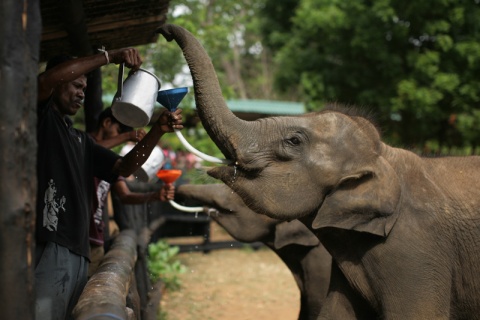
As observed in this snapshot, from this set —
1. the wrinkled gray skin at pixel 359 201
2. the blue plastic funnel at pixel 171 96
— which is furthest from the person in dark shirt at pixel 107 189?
the wrinkled gray skin at pixel 359 201

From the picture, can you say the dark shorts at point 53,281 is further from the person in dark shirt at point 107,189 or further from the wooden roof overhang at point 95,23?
the wooden roof overhang at point 95,23

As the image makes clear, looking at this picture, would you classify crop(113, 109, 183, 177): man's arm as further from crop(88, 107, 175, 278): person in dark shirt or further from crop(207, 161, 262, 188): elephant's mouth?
crop(88, 107, 175, 278): person in dark shirt

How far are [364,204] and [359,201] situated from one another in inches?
1.2

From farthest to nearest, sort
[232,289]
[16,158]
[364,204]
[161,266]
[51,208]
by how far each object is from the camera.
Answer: [232,289] → [161,266] → [364,204] → [51,208] → [16,158]

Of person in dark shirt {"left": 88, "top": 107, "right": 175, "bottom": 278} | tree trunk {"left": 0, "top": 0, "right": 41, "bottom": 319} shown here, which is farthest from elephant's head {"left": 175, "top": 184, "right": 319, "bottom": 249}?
tree trunk {"left": 0, "top": 0, "right": 41, "bottom": 319}

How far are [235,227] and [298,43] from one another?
11620 millimetres

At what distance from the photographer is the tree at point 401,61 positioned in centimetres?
1348

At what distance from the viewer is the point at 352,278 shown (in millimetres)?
3836

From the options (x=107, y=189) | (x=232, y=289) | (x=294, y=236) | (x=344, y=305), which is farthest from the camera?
(x=232, y=289)

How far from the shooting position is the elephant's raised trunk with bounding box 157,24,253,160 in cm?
367

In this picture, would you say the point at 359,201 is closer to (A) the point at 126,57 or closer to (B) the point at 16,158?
(A) the point at 126,57

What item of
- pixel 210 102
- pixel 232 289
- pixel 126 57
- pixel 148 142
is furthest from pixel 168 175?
pixel 232 289

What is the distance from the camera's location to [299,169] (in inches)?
147

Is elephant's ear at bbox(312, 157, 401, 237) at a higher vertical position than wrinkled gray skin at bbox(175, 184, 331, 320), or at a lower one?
higher
